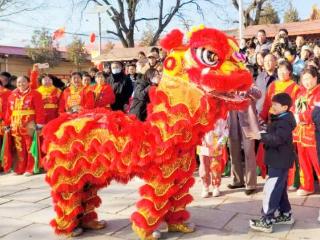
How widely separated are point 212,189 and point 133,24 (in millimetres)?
19448

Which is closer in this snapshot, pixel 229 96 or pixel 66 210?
pixel 229 96

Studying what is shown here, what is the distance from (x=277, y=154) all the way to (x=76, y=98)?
13.5 ft

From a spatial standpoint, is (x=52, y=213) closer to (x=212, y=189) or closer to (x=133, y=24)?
(x=212, y=189)

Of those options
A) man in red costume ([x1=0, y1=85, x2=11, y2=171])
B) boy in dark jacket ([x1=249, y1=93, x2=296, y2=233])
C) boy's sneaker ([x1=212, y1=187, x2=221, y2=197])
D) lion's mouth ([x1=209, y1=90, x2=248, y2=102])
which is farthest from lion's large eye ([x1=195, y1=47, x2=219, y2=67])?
man in red costume ([x1=0, y1=85, x2=11, y2=171])

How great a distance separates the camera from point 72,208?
3.61 m

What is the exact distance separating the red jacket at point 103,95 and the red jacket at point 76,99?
89 mm

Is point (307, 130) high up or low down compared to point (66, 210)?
up

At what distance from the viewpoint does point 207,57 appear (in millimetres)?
3301

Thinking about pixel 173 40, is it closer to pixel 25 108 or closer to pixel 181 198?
pixel 181 198

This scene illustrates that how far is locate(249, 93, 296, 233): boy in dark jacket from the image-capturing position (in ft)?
11.7

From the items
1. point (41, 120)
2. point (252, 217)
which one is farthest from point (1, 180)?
point (252, 217)

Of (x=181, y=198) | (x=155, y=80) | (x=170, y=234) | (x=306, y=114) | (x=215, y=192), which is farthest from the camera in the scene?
(x=155, y=80)

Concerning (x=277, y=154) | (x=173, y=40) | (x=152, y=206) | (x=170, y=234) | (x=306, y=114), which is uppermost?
(x=173, y=40)

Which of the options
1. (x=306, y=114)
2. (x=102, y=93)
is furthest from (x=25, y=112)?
(x=306, y=114)
